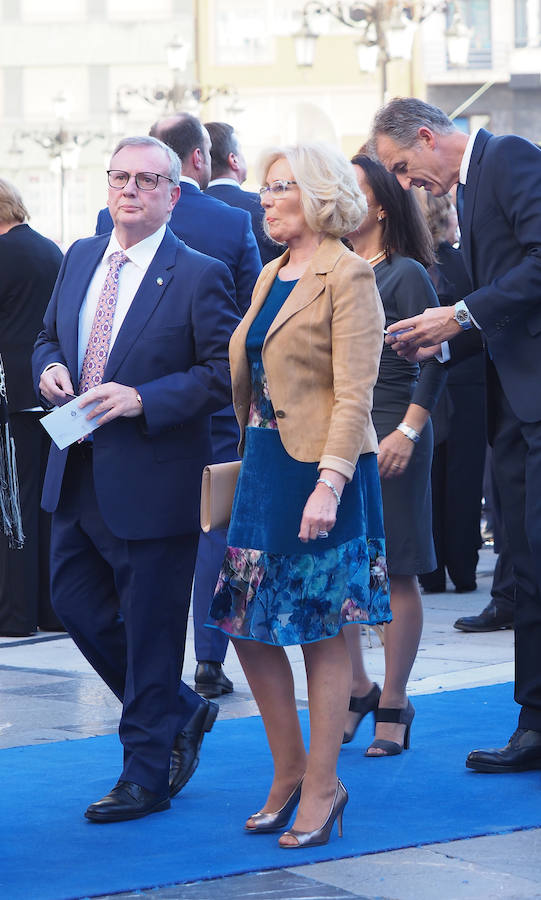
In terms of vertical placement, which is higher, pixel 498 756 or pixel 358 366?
pixel 358 366

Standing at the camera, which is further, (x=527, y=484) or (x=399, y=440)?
(x=399, y=440)

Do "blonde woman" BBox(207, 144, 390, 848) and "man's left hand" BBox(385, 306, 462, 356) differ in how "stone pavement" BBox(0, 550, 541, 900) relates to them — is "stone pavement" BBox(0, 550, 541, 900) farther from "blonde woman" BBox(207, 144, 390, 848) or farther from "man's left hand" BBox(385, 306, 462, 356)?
"man's left hand" BBox(385, 306, 462, 356)

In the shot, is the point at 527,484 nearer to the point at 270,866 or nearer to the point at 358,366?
the point at 358,366

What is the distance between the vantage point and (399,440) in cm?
509

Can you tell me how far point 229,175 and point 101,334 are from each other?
278 cm

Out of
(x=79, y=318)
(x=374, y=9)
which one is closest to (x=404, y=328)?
(x=79, y=318)

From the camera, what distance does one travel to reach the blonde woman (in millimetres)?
4035

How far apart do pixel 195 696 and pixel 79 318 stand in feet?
3.82

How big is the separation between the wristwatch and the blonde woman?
54 centimetres

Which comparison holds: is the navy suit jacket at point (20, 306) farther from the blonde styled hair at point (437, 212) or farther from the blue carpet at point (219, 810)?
the blue carpet at point (219, 810)

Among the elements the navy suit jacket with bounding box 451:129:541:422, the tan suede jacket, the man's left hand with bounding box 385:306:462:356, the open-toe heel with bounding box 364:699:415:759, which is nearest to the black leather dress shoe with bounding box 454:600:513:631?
the open-toe heel with bounding box 364:699:415:759

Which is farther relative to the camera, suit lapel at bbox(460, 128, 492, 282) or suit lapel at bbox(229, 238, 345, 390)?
suit lapel at bbox(460, 128, 492, 282)

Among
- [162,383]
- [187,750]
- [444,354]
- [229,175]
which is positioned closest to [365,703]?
[187,750]

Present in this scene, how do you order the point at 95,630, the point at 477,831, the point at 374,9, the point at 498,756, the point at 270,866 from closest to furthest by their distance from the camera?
the point at 270,866
the point at 477,831
the point at 95,630
the point at 498,756
the point at 374,9
